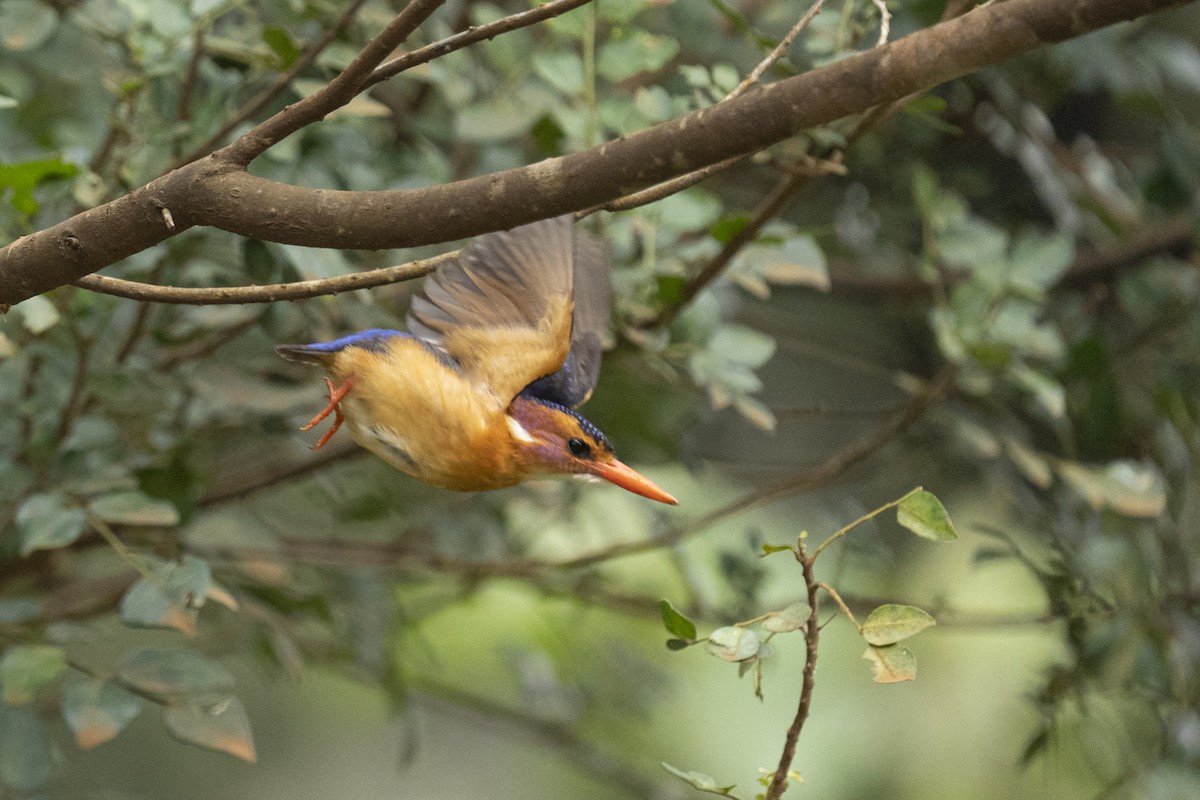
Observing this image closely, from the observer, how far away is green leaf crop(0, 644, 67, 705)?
4.00 ft

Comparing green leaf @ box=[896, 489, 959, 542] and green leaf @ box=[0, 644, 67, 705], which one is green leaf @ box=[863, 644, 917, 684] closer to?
green leaf @ box=[896, 489, 959, 542]

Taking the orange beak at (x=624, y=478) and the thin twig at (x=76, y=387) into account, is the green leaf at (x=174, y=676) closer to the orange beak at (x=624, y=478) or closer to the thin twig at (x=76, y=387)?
the thin twig at (x=76, y=387)

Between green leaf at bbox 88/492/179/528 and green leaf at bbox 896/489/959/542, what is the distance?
81cm

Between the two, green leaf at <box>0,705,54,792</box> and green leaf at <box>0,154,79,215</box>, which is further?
green leaf at <box>0,705,54,792</box>

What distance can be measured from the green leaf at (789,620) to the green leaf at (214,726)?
64 cm

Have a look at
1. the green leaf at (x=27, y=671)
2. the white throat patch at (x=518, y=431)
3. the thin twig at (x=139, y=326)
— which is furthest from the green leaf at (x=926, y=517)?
the thin twig at (x=139, y=326)

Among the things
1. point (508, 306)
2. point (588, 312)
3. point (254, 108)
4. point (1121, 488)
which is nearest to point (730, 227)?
point (588, 312)

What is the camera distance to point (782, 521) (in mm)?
2648

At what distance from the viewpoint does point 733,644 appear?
2.72 ft

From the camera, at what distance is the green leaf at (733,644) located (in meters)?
0.82

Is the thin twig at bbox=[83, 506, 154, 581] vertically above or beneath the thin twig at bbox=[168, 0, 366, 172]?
beneath

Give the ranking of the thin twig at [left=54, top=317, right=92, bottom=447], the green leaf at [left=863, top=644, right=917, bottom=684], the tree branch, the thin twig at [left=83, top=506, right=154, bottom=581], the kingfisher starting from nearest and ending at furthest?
the tree branch
the green leaf at [left=863, top=644, right=917, bottom=684]
the kingfisher
the thin twig at [left=83, top=506, right=154, bottom=581]
the thin twig at [left=54, top=317, right=92, bottom=447]

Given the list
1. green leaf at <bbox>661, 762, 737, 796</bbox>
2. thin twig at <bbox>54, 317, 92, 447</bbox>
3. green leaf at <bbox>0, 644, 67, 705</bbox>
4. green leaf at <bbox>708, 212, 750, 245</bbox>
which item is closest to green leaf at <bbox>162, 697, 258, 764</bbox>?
green leaf at <bbox>0, 644, 67, 705</bbox>

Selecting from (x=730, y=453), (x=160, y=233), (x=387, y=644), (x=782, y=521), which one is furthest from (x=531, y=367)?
(x=782, y=521)
